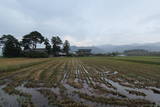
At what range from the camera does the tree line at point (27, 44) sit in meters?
57.5

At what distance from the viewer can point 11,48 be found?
5688 cm

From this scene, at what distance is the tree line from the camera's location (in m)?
57.5

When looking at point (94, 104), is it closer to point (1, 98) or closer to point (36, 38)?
point (1, 98)

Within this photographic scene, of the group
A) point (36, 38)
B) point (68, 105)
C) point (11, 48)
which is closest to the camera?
point (68, 105)

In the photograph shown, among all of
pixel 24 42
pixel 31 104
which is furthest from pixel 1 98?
pixel 24 42

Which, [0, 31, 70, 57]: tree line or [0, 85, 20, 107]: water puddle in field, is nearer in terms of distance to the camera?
[0, 85, 20, 107]: water puddle in field

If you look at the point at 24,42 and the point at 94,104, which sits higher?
the point at 24,42

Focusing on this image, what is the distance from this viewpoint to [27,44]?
6806cm

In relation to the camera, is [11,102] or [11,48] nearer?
[11,102]

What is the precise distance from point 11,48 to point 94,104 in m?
62.4

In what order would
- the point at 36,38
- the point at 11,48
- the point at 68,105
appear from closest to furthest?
1. the point at 68,105
2. the point at 11,48
3. the point at 36,38

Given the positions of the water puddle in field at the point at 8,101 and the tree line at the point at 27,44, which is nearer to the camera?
the water puddle in field at the point at 8,101

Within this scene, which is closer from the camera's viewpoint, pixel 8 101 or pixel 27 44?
pixel 8 101

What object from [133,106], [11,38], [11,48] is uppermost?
[11,38]
